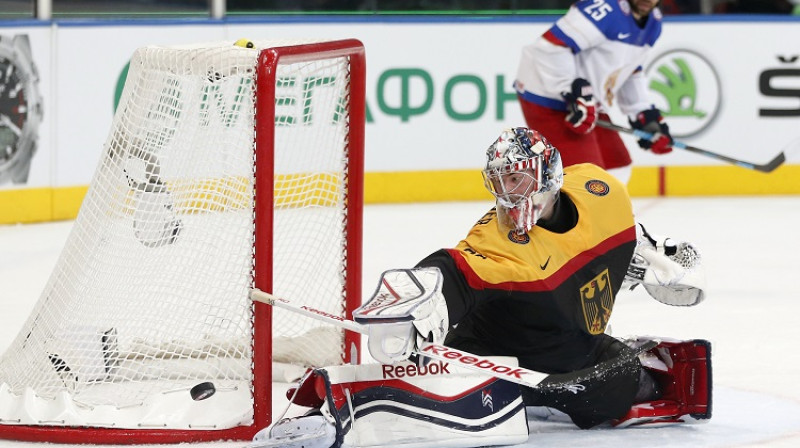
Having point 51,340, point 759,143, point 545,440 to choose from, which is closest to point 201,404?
point 51,340

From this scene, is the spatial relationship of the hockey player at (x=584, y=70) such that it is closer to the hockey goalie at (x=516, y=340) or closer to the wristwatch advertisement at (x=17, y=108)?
the hockey goalie at (x=516, y=340)

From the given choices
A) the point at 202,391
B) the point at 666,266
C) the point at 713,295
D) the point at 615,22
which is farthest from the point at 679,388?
the point at 615,22

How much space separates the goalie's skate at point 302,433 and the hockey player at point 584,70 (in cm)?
230

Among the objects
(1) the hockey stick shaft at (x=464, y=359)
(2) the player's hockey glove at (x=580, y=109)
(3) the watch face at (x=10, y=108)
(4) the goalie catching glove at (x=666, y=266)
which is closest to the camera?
(1) the hockey stick shaft at (x=464, y=359)

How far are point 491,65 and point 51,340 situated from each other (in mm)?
4363

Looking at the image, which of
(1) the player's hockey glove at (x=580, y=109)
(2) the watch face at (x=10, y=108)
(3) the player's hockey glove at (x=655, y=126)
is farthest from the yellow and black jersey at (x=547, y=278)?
(2) the watch face at (x=10, y=108)

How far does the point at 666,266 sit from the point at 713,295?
1.85 meters

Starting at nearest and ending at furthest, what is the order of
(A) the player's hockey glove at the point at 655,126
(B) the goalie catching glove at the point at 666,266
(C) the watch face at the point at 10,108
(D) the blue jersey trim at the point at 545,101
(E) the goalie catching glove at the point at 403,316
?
(E) the goalie catching glove at the point at 403,316
(B) the goalie catching glove at the point at 666,266
(D) the blue jersey trim at the point at 545,101
(A) the player's hockey glove at the point at 655,126
(C) the watch face at the point at 10,108

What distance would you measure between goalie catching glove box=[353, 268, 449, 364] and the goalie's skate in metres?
0.22

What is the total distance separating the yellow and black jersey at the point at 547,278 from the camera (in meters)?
3.07

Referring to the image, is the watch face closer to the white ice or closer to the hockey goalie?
the white ice

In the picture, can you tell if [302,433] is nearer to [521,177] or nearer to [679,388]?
[521,177]

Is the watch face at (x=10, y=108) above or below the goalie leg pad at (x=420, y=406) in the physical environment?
above

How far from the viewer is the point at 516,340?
320 cm
